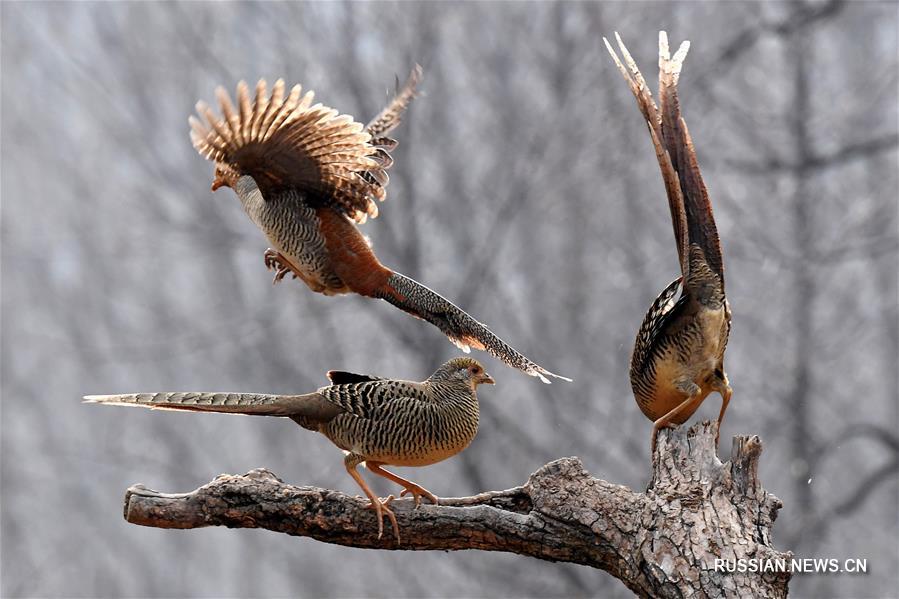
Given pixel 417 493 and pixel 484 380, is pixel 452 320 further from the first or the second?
pixel 417 493

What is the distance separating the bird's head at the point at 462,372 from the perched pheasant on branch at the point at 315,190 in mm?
105

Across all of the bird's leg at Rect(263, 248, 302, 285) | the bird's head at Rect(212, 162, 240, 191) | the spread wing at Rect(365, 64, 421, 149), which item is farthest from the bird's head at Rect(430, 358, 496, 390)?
the spread wing at Rect(365, 64, 421, 149)

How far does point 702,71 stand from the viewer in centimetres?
1186

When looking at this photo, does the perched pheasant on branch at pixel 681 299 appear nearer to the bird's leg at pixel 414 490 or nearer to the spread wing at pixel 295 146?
the bird's leg at pixel 414 490

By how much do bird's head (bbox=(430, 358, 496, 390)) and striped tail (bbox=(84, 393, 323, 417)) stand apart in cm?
52

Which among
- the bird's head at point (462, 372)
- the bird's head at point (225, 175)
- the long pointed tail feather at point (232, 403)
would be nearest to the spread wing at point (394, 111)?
the bird's head at point (225, 175)

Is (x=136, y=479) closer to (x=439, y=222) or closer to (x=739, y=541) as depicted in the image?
(x=439, y=222)

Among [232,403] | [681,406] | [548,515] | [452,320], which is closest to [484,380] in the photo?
[452,320]

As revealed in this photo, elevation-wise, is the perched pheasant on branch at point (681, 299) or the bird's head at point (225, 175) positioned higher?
the bird's head at point (225, 175)

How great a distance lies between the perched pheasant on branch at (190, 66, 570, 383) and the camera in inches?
182

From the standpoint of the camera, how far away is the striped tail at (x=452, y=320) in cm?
461

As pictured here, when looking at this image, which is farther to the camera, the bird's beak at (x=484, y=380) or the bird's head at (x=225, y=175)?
the bird's head at (x=225, y=175)

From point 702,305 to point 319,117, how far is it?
175cm

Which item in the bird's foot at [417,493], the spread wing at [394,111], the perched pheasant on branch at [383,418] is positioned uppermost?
the spread wing at [394,111]
